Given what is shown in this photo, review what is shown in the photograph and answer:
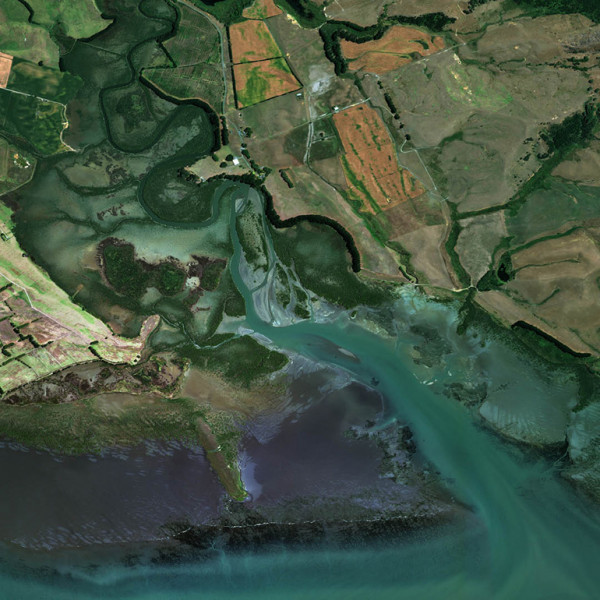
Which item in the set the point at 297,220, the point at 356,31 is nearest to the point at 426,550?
the point at 297,220

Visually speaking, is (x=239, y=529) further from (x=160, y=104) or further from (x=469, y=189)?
(x=160, y=104)

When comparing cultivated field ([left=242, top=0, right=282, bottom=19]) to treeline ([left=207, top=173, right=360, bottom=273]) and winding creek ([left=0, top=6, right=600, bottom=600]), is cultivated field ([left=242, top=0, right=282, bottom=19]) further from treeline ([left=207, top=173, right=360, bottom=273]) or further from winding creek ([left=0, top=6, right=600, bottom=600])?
treeline ([left=207, top=173, right=360, bottom=273])

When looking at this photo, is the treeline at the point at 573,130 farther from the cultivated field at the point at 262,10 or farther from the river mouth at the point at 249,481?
the river mouth at the point at 249,481

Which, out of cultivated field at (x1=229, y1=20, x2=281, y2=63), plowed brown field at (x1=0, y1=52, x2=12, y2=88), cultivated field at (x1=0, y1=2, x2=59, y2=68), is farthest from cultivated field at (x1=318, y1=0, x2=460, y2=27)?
plowed brown field at (x1=0, y1=52, x2=12, y2=88)

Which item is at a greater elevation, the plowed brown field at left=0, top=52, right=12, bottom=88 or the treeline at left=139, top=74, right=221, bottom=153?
the plowed brown field at left=0, top=52, right=12, bottom=88

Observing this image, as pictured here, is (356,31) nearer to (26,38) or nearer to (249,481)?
(26,38)
